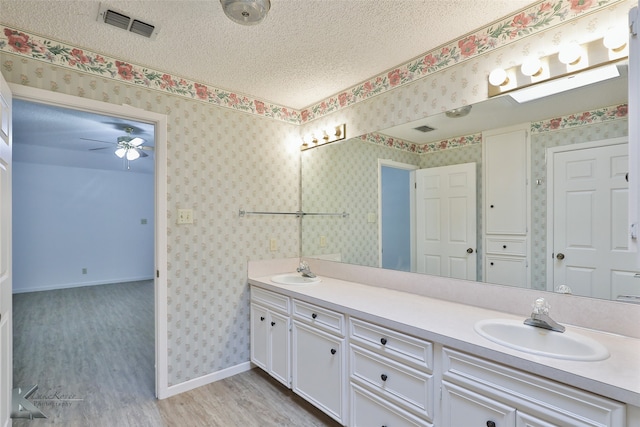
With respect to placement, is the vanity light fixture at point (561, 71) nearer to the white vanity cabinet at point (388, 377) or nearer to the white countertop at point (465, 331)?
the white countertop at point (465, 331)

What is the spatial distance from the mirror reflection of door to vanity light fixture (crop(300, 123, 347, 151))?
1.63ft

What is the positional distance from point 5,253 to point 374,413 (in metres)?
2.12

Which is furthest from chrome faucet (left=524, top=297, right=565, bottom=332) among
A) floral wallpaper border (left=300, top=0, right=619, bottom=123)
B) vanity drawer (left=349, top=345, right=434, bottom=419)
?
floral wallpaper border (left=300, top=0, right=619, bottom=123)

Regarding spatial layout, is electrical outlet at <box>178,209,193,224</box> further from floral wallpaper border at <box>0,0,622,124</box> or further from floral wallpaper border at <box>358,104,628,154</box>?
floral wallpaper border at <box>358,104,628,154</box>

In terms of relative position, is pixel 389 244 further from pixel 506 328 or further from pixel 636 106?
pixel 636 106

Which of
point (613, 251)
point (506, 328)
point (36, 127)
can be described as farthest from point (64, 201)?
point (613, 251)

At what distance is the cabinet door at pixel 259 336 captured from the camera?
2.54 m

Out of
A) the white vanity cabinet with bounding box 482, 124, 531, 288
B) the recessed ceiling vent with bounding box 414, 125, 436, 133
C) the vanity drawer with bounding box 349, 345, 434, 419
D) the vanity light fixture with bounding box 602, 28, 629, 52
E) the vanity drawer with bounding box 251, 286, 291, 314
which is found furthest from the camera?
the vanity drawer with bounding box 251, 286, 291, 314

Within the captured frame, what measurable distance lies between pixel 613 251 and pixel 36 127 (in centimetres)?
531

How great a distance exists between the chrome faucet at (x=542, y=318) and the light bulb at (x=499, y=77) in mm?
1131

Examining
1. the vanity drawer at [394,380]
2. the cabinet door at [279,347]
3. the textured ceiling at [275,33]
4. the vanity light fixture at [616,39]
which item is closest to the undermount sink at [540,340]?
the vanity drawer at [394,380]

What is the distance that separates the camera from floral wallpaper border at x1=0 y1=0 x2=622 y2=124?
62.9 inches

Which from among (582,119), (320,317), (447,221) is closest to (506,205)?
(447,221)

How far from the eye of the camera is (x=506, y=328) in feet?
4.90
